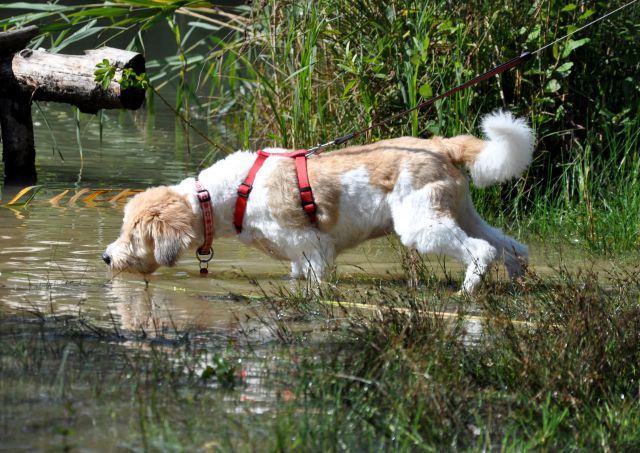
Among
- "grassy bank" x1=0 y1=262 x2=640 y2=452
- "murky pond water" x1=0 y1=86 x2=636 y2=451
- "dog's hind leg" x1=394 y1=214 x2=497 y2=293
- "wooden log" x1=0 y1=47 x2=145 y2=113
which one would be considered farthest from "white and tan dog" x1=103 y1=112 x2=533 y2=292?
"wooden log" x1=0 y1=47 x2=145 y2=113

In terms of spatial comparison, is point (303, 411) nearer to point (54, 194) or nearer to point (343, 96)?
point (343, 96)

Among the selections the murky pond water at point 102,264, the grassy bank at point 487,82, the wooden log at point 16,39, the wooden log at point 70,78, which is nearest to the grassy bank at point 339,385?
the murky pond water at point 102,264

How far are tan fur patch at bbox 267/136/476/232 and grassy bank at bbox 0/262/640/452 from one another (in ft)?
5.24

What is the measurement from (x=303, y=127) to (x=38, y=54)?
284 cm

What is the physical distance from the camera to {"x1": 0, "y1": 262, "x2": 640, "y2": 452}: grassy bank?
335 cm

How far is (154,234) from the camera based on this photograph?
6359 millimetres

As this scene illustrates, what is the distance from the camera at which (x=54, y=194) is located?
31.9ft

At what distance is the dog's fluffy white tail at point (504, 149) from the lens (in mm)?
6355

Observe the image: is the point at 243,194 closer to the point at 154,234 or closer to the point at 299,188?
the point at 299,188

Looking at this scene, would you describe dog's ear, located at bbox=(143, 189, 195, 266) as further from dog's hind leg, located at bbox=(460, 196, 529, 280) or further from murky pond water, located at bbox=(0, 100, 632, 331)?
dog's hind leg, located at bbox=(460, 196, 529, 280)

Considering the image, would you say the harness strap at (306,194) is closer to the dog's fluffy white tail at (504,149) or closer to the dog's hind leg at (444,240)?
the dog's hind leg at (444,240)

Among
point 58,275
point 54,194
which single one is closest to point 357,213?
point 58,275

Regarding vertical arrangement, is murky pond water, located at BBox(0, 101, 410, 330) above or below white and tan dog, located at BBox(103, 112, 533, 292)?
below

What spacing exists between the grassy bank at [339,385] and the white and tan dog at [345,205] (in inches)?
59.0
